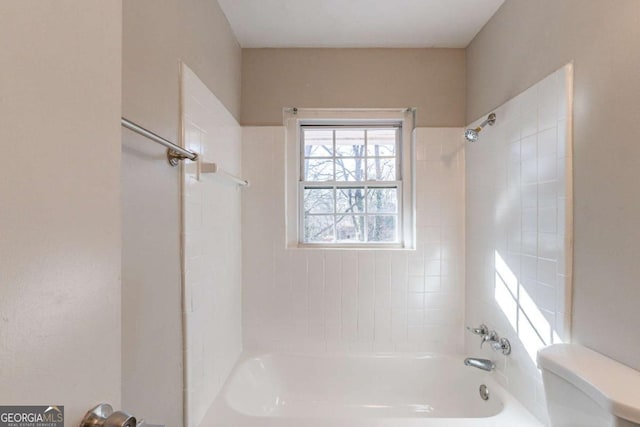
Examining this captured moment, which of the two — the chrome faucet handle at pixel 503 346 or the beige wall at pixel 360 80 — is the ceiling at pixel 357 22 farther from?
the chrome faucet handle at pixel 503 346

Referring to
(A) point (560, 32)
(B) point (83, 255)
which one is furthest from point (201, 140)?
(A) point (560, 32)

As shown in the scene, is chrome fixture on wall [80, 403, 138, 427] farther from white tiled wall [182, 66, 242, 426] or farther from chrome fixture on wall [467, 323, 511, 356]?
chrome fixture on wall [467, 323, 511, 356]

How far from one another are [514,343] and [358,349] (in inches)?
35.1

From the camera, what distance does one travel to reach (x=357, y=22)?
180 cm

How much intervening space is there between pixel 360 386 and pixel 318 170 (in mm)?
1403

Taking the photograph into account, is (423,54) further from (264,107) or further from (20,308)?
(20,308)

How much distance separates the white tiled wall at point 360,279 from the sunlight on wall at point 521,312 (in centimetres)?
41

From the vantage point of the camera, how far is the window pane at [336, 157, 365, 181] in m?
2.24

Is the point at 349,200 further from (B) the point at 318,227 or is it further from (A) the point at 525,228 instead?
(A) the point at 525,228

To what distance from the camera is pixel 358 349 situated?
2.06 meters

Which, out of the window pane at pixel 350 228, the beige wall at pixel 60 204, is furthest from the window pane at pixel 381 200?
the beige wall at pixel 60 204

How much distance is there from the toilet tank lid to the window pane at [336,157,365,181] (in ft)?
4.70

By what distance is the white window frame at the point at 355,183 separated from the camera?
2131 mm

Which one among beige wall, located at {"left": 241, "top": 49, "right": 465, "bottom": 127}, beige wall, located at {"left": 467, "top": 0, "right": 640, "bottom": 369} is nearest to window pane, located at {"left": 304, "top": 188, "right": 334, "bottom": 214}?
beige wall, located at {"left": 241, "top": 49, "right": 465, "bottom": 127}
